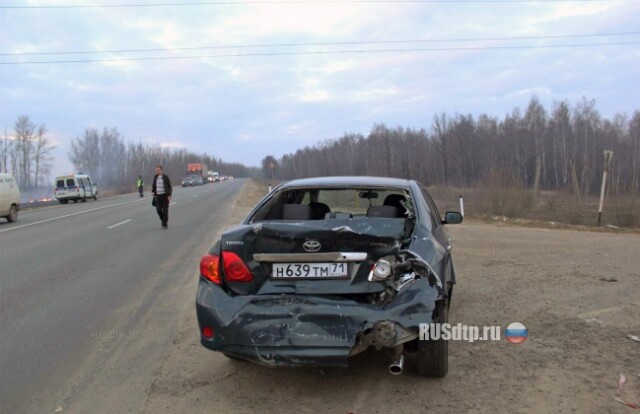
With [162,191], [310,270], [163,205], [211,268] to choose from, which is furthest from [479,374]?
[163,205]

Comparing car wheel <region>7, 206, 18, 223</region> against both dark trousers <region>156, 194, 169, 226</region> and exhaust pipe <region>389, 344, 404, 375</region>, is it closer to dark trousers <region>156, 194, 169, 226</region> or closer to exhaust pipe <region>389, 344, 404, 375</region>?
dark trousers <region>156, 194, 169, 226</region>

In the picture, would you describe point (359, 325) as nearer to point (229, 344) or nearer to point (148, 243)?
point (229, 344)

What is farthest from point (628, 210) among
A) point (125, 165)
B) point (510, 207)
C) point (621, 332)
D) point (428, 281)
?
point (125, 165)

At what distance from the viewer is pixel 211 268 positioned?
351 cm

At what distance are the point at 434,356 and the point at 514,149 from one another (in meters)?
76.2

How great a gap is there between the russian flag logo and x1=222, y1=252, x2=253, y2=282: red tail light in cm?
247

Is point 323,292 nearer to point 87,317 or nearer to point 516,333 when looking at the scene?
point 516,333

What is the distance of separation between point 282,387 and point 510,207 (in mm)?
19838

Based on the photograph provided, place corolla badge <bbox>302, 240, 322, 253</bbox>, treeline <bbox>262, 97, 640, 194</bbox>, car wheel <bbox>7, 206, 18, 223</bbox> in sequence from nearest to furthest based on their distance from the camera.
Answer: corolla badge <bbox>302, 240, 322, 253</bbox>, car wheel <bbox>7, 206, 18, 223</bbox>, treeline <bbox>262, 97, 640, 194</bbox>

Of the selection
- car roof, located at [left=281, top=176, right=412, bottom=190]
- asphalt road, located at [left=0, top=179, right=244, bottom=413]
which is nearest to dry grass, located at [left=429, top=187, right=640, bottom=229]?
asphalt road, located at [left=0, top=179, right=244, bottom=413]

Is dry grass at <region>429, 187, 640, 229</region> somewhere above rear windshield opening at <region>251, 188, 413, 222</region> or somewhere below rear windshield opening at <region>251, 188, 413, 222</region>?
below

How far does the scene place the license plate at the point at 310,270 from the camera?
10.7 ft

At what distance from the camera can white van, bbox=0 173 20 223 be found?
59.6ft

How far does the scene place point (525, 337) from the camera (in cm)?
441
